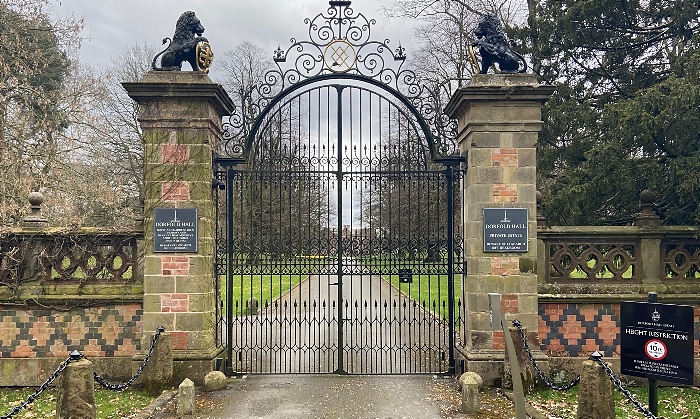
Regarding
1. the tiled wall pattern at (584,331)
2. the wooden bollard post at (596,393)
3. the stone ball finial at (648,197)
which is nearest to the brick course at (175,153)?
the tiled wall pattern at (584,331)

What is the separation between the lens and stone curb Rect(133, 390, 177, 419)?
6256 mm

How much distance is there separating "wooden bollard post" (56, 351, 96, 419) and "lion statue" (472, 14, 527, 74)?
6561 mm

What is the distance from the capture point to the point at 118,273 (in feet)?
26.9

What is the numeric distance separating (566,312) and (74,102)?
12688 millimetres

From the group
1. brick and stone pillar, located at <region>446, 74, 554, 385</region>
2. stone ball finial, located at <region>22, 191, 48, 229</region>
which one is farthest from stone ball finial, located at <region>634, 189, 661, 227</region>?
stone ball finial, located at <region>22, 191, 48, 229</region>

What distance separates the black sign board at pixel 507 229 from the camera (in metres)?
7.87

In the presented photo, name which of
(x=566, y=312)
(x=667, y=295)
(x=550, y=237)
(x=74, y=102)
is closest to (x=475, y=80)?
(x=550, y=237)

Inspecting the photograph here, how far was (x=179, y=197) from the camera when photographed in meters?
7.84

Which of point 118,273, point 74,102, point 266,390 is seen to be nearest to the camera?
point 266,390

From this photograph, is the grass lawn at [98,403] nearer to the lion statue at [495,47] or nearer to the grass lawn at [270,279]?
the grass lawn at [270,279]

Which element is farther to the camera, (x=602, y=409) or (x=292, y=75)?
(x=292, y=75)

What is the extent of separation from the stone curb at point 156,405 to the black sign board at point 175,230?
1.92m

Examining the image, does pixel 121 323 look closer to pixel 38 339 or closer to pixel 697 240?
pixel 38 339

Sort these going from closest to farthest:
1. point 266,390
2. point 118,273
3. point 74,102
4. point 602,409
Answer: point 602,409 → point 266,390 → point 118,273 → point 74,102
